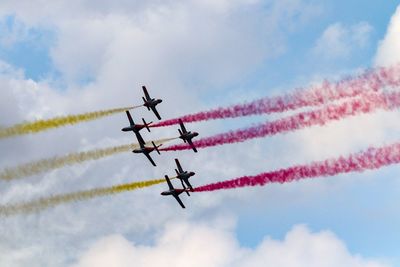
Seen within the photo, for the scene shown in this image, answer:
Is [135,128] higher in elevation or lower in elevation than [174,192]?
higher

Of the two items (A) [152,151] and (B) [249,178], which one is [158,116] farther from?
(B) [249,178]

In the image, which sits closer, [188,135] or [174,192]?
[188,135]

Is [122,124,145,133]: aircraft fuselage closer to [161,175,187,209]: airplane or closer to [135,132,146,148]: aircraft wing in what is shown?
[135,132,146,148]: aircraft wing

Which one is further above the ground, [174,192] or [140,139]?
[140,139]

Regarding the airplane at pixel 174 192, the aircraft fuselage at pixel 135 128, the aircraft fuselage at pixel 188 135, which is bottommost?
the airplane at pixel 174 192

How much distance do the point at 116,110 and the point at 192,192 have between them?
647 inches

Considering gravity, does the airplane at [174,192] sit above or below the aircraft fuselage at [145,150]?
below

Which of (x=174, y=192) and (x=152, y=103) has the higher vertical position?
(x=152, y=103)

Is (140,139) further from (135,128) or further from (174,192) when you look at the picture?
(174,192)

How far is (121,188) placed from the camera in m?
125

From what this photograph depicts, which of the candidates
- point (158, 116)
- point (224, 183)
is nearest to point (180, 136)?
point (158, 116)

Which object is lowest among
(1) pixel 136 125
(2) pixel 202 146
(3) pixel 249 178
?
(3) pixel 249 178

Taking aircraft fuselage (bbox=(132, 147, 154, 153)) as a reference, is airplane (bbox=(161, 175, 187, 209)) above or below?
below

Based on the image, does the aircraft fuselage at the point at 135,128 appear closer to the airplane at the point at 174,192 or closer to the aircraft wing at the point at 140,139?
the aircraft wing at the point at 140,139
